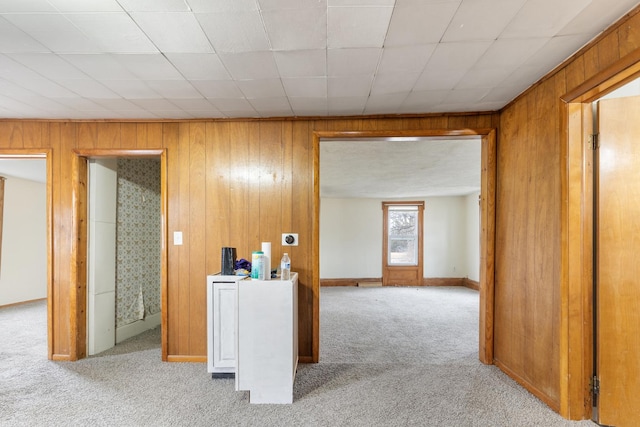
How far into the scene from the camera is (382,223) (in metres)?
→ 8.05

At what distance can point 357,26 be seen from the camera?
161 centimetres

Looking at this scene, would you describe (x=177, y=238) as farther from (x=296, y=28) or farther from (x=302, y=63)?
(x=296, y=28)

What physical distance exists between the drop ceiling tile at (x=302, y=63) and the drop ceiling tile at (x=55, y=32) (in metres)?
1.01

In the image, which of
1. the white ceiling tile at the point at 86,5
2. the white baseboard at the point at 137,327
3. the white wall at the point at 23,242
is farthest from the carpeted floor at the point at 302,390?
the white ceiling tile at the point at 86,5

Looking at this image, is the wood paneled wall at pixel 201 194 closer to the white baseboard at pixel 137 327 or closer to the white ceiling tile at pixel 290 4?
the white baseboard at pixel 137 327

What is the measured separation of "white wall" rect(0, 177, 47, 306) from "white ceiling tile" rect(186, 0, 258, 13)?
5.50 m

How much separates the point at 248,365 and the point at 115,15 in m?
2.19

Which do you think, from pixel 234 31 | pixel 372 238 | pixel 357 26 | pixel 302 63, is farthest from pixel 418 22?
pixel 372 238

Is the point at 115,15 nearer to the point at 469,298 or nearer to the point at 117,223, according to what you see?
the point at 117,223

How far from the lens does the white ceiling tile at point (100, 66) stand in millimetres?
1888

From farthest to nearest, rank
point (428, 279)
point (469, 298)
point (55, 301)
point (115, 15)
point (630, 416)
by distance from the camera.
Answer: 1. point (428, 279)
2. point (469, 298)
3. point (55, 301)
4. point (630, 416)
5. point (115, 15)

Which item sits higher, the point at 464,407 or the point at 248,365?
the point at 248,365

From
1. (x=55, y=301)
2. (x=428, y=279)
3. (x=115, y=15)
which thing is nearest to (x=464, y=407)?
(x=115, y=15)

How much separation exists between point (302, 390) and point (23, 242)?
5.87 m
